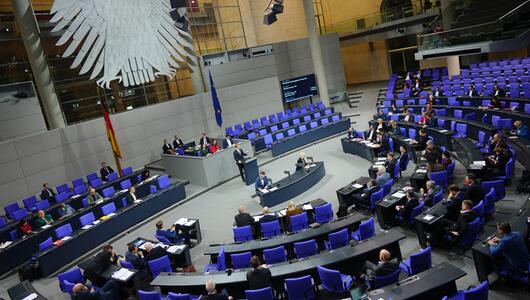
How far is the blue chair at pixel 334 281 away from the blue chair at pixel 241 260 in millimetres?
1786

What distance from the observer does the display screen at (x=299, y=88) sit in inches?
1049

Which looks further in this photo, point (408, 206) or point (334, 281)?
point (408, 206)

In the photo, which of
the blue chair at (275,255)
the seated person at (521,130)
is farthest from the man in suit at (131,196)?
the seated person at (521,130)

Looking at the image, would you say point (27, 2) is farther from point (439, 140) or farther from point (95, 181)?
point (439, 140)

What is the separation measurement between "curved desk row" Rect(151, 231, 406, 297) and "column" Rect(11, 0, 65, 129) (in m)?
12.5

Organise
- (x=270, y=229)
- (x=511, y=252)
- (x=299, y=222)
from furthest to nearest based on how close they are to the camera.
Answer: (x=299, y=222)
(x=270, y=229)
(x=511, y=252)

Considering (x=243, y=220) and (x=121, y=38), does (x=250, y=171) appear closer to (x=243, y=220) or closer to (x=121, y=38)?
(x=243, y=220)

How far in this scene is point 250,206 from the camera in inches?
540

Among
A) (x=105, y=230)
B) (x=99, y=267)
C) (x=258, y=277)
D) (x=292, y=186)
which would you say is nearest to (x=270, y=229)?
(x=258, y=277)

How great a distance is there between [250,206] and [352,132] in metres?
6.24

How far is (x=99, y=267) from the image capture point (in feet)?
30.1

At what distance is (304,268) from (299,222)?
2.69 meters

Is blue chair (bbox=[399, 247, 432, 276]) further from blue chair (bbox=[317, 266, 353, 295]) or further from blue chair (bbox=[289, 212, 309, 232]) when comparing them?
blue chair (bbox=[289, 212, 309, 232])

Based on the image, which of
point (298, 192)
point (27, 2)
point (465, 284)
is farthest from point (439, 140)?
point (27, 2)
